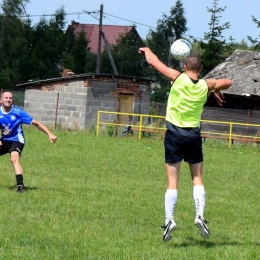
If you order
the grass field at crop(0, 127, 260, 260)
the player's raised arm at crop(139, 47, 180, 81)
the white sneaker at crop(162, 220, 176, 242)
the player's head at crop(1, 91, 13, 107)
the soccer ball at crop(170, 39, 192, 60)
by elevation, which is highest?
the soccer ball at crop(170, 39, 192, 60)

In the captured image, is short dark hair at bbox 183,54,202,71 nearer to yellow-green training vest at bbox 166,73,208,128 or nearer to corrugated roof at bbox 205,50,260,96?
yellow-green training vest at bbox 166,73,208,128

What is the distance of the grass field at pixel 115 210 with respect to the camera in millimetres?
7586

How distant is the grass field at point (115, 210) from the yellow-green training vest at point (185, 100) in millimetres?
1278

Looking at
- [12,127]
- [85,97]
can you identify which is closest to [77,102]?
[85,97]

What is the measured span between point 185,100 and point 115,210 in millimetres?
2943

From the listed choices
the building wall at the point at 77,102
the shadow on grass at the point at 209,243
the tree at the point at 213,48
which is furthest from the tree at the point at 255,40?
the shadow on grass at the point at 209,243

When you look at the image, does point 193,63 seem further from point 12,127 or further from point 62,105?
point 62,105

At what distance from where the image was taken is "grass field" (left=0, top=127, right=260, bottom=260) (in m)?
7.59

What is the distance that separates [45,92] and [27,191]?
2581 cm

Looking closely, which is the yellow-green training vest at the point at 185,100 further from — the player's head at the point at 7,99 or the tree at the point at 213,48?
the tree at the point at 213,48

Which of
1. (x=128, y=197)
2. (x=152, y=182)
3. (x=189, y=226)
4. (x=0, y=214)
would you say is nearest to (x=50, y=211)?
(x=0, y=214)

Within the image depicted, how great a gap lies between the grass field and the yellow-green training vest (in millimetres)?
1278

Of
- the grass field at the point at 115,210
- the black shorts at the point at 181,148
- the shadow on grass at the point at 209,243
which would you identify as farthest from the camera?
the shadow on grass at the point at 209,243

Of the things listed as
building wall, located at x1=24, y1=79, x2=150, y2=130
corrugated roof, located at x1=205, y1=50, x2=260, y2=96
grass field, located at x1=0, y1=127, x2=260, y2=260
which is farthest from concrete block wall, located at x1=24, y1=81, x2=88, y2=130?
grass field, located at x1=0, y1=127, x2=260, y2=260
